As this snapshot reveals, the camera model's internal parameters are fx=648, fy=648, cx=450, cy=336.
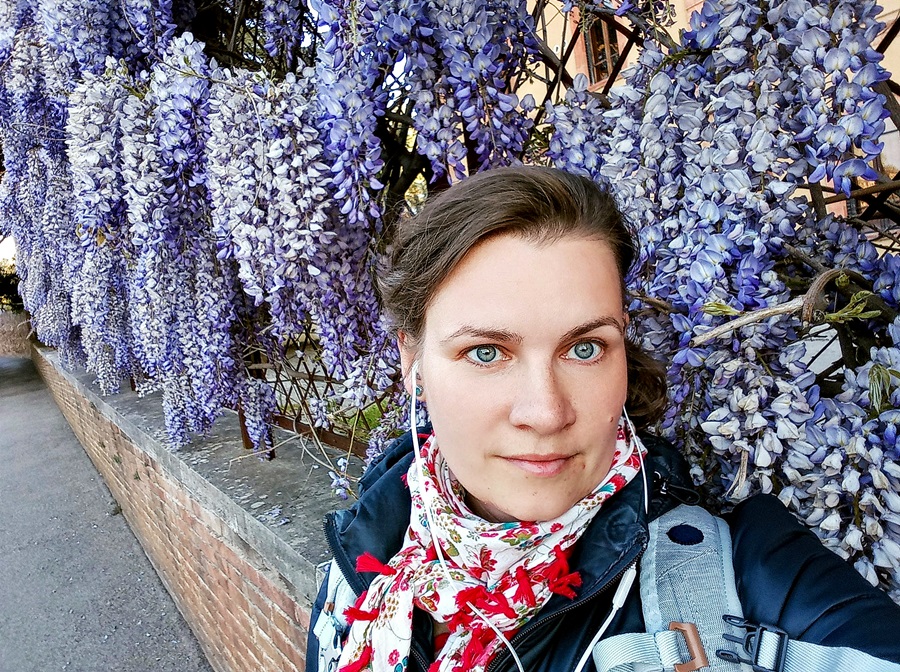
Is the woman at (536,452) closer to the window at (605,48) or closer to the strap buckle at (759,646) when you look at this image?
the strap buckle at (759,646)

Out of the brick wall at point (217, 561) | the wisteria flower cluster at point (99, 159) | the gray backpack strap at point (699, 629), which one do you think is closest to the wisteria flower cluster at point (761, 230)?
the gray backpack strap at point (699, 629)

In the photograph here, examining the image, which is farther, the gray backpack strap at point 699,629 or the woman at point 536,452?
the woman at point 536,452

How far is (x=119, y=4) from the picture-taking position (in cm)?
231

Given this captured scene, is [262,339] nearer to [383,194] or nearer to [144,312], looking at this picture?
[144,312]

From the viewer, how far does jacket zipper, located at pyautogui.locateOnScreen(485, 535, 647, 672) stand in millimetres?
955

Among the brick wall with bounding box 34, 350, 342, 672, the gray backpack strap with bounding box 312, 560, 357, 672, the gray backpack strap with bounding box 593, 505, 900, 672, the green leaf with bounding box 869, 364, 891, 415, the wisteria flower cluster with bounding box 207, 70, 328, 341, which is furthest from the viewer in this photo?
the brick wall with bounding box 34, 350, 342, 672

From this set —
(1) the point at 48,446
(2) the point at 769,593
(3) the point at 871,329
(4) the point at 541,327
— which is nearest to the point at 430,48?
(4) the point at 541,327

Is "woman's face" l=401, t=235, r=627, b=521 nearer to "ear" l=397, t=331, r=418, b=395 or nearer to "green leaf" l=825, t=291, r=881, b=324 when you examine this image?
"ear" l=397, t=331, r=418, b=395

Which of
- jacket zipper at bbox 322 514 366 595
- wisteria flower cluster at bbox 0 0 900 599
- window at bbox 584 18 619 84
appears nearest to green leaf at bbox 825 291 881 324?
wisteria flower cluster at bbox 0 0 900 599

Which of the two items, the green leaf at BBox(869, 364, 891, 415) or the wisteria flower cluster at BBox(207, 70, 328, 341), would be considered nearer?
the green leaf at BBox(869, 364, 891, 415)

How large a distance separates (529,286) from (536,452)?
24 centimetres

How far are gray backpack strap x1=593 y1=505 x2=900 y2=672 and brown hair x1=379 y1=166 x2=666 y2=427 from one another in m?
0.26

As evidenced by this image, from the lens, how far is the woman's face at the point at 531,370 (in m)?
0.94

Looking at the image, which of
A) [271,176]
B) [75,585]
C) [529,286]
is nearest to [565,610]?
[529,286]
